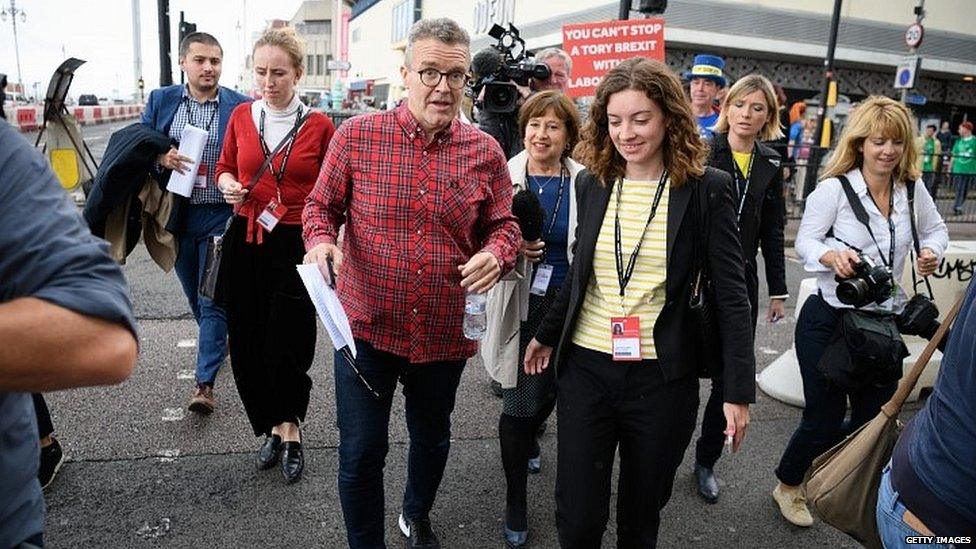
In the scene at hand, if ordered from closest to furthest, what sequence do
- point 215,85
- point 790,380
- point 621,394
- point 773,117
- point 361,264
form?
point 621,394 < point 361,264 < point 773,117 < point 215,85 < point 790,380

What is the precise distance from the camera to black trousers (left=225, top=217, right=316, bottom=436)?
11.0 ft

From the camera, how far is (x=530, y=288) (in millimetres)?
3031

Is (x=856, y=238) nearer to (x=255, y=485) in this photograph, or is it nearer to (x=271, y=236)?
(x=271, y=236)

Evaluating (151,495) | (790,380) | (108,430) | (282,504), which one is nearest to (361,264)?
(282,504)

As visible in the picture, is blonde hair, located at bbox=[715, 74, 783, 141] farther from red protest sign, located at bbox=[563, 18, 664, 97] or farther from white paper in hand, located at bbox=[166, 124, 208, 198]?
red protest sign, located at bbox=[563, 18, 664, 97]

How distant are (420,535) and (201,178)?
7.35ft

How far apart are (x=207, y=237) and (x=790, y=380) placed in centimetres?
384

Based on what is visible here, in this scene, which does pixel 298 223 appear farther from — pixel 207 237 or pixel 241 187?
pixel 207 237

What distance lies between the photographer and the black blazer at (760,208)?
3346 millimetres

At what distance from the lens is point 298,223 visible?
3.34m

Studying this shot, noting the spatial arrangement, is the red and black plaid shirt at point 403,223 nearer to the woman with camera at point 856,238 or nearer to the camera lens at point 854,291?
the camera lens at point 854,291

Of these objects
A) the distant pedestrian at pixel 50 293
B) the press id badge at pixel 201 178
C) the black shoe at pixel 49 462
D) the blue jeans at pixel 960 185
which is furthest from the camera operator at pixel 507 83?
the blue jeans at pixel 960 185

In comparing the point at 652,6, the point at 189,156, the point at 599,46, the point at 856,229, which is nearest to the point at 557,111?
the point at 856,229

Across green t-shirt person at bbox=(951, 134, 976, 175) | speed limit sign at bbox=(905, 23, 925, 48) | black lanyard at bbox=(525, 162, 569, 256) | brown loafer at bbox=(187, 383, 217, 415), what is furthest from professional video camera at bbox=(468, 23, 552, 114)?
green t-shirt person at bbox=(951, 134, 976, 175)
